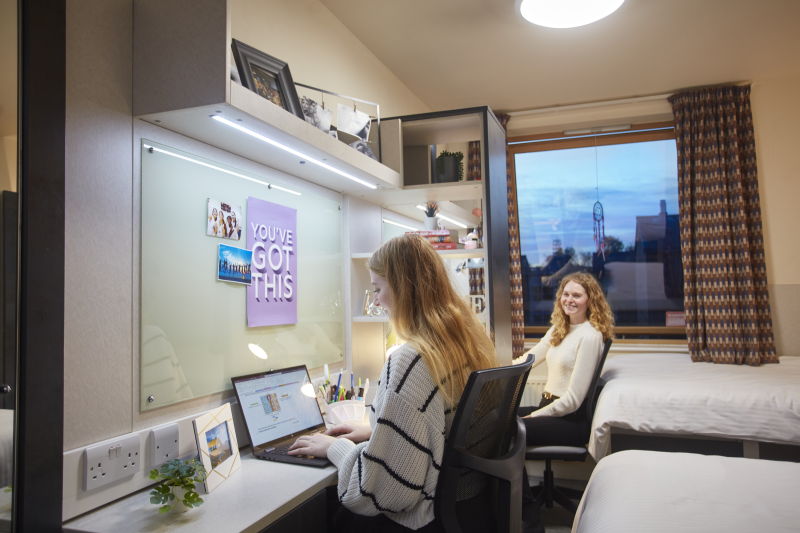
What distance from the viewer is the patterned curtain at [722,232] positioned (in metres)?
3.83

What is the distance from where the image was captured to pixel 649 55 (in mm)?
3346

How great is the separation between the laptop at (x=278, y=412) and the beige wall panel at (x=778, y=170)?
147 inches

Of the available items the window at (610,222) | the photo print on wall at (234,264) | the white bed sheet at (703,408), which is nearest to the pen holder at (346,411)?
the photo print on wall at (234,264)

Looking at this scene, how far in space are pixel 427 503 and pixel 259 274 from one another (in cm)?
100

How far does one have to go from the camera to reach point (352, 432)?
1.61 metres

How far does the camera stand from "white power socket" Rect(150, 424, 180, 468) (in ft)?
4.46

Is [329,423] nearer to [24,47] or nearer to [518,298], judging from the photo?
[24,47]

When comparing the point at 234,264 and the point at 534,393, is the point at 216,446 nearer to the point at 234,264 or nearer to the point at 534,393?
the point at 234,264

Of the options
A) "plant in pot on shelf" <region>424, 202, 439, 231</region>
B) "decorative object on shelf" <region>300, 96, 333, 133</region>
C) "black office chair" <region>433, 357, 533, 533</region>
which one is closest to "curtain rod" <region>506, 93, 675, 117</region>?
"plant in pot on shelf" <region>424, 202, 439, 231</region>

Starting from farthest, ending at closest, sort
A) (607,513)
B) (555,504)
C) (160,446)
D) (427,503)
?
(555,504), (607,513), (160,446), (427,503)

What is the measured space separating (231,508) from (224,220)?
89 cm

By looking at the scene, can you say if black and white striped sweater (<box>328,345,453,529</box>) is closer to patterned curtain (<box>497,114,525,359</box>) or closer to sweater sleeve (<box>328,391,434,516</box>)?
sweater sleeve (<box>328,391,434,516</box>)

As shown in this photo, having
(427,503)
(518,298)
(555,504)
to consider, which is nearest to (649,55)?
(518,298)

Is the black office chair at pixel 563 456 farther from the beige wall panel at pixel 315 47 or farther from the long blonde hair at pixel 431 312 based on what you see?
the beige wall panel at pixel 315 47
